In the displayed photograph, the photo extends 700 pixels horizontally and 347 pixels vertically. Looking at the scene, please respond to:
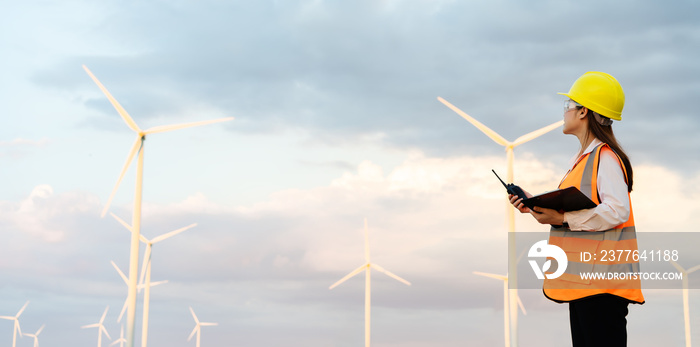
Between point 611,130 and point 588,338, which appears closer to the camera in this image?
point 588,338

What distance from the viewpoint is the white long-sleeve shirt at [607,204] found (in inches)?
222

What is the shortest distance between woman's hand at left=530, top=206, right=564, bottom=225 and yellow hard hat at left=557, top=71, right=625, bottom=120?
94cm

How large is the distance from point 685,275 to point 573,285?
36957mm

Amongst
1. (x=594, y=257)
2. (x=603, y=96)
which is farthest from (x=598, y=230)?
(x=603, y=96)

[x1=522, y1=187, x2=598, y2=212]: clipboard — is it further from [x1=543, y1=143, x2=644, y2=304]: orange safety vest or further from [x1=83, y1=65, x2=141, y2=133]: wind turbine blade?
[x1=83, y1=65, x2=141, y2=133]: wind turbine blade

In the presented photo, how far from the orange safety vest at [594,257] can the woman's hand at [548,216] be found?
11 cm

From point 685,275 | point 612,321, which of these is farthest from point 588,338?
point 685,275

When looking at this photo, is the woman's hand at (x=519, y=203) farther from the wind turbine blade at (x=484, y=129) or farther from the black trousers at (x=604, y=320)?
the wind turbine blade at (x=484, y=129)

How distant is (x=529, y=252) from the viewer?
21.6 feet

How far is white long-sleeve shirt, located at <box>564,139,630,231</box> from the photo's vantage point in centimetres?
564

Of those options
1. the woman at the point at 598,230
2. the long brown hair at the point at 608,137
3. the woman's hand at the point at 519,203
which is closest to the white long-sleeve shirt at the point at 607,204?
the woman at the point at 598,230

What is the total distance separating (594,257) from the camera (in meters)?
5.71

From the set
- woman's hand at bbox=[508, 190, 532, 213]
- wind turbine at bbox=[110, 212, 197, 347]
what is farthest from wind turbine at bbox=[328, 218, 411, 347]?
woman's hand at bbox=[508, 190, 532, 213]

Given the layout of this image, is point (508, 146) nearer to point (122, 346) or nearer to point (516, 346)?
point (516, 346)
